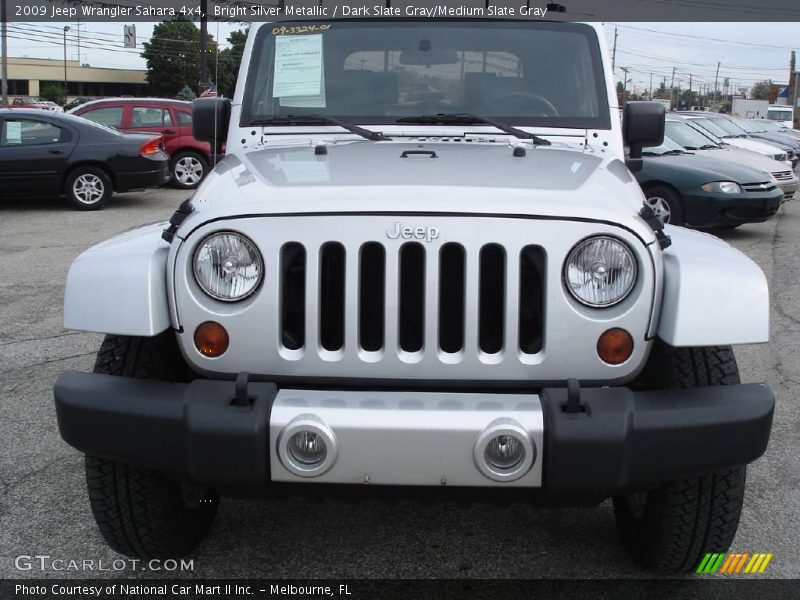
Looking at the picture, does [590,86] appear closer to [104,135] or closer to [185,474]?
[185,474]

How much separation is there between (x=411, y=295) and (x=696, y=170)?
9333 mm

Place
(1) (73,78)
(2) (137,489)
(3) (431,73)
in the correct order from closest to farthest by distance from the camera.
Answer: (2) (137,489) < (3) (431,73) < (1) (73,78)

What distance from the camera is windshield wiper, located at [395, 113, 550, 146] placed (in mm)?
3611

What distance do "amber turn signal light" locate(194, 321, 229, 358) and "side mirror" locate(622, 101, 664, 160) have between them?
219 centimetres

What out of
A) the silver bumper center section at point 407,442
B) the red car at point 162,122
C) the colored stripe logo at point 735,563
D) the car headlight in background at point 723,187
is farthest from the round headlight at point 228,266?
the red car at point 162,122

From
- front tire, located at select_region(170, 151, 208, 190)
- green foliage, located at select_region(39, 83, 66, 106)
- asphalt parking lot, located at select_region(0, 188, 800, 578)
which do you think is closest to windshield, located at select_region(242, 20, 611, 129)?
asphalt parking lot, located at select_region(0, 188, 800, 578)

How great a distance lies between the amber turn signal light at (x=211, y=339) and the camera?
2.54m

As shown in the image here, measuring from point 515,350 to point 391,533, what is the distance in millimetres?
1178

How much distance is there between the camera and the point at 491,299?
2553 mm

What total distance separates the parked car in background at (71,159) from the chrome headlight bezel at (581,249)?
1141 cm

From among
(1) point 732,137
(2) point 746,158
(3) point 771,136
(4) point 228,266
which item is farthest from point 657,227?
(3) point 771,136

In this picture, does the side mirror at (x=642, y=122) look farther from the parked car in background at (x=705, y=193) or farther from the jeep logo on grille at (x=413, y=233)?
the parked car in background at (x=705, y=193)

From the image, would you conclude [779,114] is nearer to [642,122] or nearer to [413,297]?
[642,122]

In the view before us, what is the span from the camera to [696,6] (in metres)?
6.38
